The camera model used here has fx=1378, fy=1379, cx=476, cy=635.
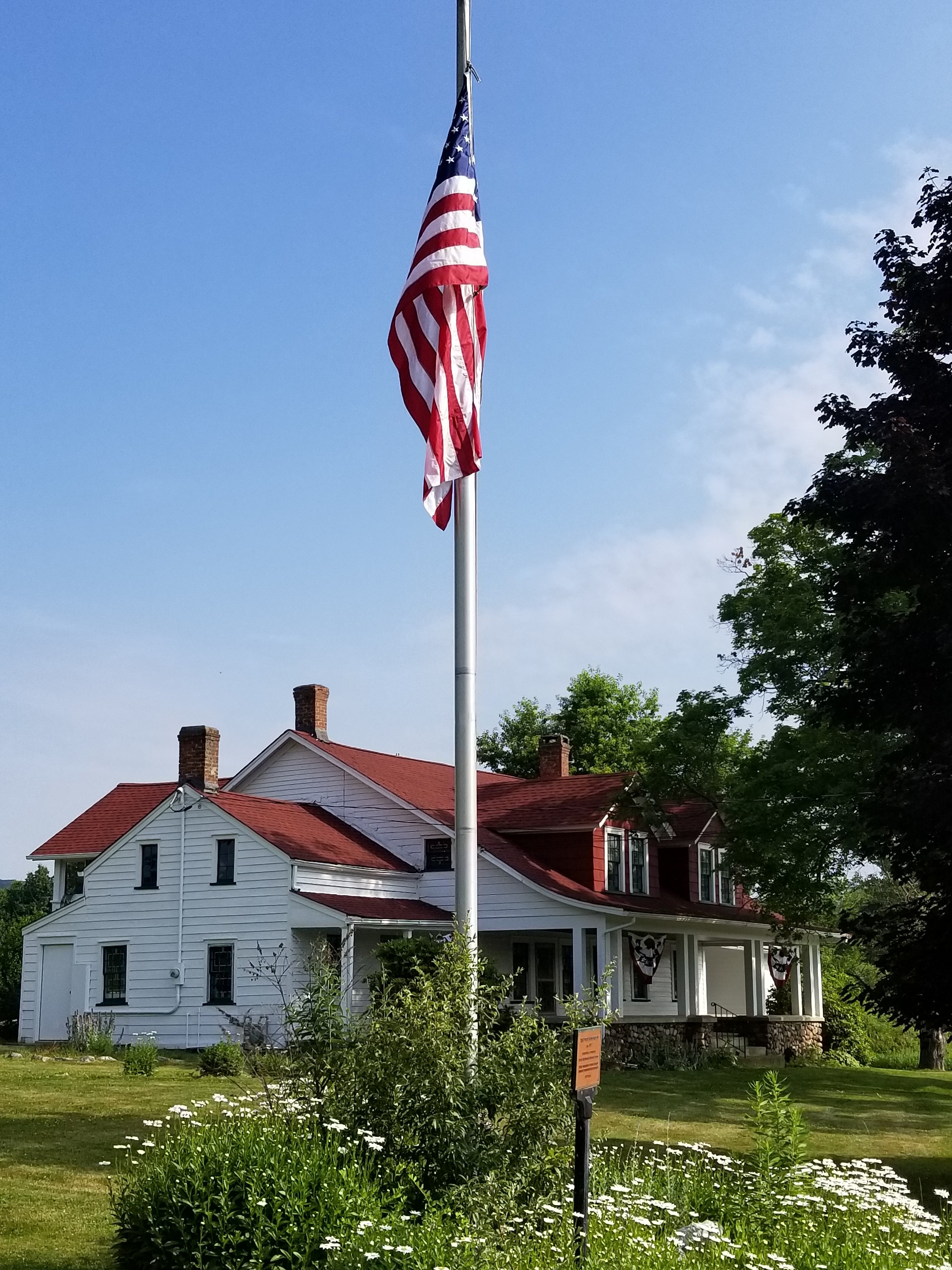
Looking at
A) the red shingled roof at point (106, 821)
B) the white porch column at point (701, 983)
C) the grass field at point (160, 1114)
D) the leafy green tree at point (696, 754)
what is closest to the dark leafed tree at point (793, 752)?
the leafy green tree at point (696, 754)

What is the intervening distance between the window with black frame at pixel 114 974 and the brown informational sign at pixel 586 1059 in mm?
23815

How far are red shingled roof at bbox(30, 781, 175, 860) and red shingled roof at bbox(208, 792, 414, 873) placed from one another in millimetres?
5725

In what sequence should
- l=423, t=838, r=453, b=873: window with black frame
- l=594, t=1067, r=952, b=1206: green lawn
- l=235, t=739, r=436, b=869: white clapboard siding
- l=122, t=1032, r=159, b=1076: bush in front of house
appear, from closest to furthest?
1. l=594, t=1067, r=952, b=1206: green lawn
2. l=122, t=1032, r=159, b=1076: bush in front of house
3. l=423, t=838, r=453, b=873: window with black frame
4. l=235, t=739, r=436, b=869: white clapboard siding

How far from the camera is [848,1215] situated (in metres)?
9.24

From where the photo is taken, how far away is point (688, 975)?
110 feet

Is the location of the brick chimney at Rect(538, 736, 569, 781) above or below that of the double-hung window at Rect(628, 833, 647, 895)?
above

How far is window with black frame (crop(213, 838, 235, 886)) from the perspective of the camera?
29.5 metres

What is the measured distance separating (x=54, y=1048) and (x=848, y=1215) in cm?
2282

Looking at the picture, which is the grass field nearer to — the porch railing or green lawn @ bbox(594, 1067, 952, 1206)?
green lawn @ bbox(594, 1067, 952, 1206)

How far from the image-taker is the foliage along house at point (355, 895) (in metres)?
29.0

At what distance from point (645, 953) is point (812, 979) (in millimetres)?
10038

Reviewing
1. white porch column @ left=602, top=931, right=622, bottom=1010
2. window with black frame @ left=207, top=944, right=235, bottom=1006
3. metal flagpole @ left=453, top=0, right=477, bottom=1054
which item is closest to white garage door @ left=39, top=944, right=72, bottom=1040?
window with black frame @ left=207, top=944, right=235, bottom=1006

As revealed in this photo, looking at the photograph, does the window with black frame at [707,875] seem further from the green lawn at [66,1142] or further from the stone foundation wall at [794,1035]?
the green lawn at [66,1142]

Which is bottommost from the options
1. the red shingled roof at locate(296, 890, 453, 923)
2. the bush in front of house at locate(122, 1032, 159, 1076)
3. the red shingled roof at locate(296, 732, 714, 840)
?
the bush in front of house at locate(122, 1032, 159, 1076)
